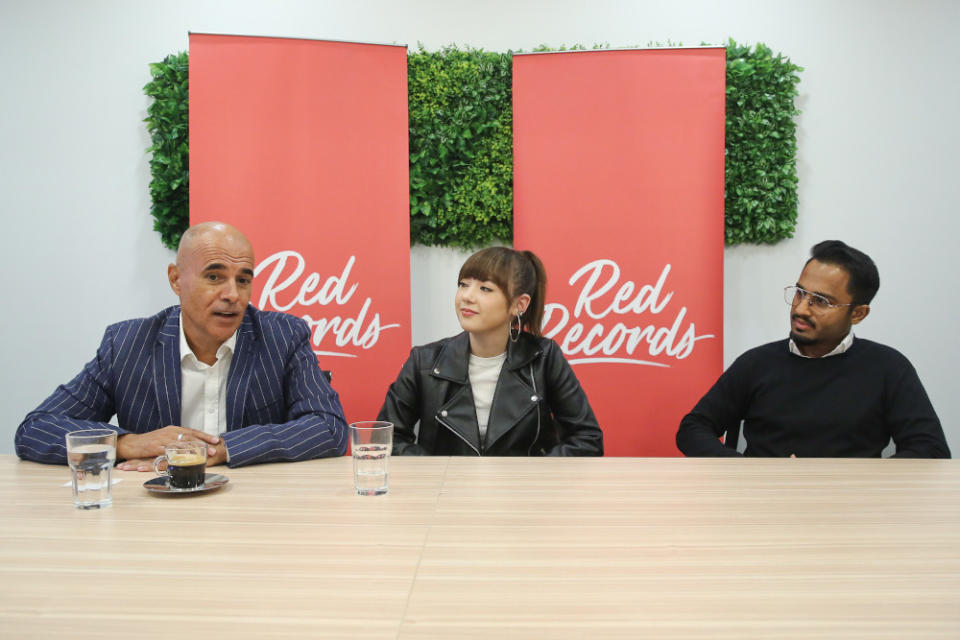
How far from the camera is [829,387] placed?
2279 millimetres

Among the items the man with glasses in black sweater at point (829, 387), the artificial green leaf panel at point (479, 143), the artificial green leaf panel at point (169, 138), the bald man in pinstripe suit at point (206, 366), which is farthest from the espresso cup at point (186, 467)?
the artificial green leaf panel at point (169, 138)

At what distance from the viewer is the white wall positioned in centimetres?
336

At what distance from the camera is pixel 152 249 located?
3400mm

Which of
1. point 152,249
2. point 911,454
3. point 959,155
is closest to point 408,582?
point 911,454

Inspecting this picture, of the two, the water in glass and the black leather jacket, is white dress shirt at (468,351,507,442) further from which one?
the water in glass

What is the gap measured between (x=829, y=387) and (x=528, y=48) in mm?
2121

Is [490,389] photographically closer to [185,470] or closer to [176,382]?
[176,382]

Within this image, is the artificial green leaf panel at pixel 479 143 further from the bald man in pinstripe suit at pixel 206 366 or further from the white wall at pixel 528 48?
the bald man in pinstripe suit at pixel 206 366

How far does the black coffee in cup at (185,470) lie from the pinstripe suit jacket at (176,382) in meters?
0.38

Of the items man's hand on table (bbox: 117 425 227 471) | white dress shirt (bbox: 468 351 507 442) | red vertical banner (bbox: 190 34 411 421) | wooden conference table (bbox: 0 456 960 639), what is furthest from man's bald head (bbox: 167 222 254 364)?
red vertical banner (bbox: 190 34 411 421)

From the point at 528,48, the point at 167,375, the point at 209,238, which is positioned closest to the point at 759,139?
the point at 528,48

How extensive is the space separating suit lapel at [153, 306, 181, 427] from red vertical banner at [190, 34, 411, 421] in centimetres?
108

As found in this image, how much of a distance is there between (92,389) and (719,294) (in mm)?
2428

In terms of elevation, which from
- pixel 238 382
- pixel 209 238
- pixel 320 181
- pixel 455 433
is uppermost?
pixel 320 181
